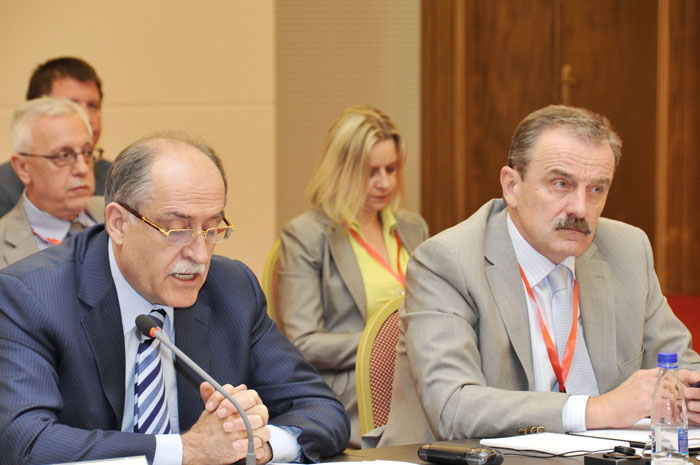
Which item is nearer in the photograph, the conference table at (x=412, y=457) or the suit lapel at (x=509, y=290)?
the conference table at (x=412, y=457)

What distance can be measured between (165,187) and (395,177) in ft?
7.41

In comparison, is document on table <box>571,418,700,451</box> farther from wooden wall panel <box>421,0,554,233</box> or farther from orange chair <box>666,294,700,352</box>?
wooden wall panel <box>421,0,554,233</box>

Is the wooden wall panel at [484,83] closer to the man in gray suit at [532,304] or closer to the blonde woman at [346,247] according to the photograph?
the blonde woman at [346,247]

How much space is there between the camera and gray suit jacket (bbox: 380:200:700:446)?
2.31 metres

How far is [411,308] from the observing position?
8.47ft

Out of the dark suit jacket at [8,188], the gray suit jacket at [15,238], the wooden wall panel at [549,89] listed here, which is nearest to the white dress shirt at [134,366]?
the gray suit jacket at [15,238]

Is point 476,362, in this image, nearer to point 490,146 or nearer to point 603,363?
point 603,363

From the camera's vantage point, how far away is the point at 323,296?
401cm

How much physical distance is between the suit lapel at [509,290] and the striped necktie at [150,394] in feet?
3.05

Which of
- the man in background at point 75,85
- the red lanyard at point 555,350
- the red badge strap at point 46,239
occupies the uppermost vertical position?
the man in background at point 75,85

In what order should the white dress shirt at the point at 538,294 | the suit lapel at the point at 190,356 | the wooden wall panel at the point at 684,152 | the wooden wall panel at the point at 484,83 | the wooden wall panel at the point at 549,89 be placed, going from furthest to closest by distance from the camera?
the wooden wall panel at the point at 484,83
the wooden wall panel at the point at 549,89
the wooden wall panel at the point at 684,152
the white dress shirt at the point at 538,294
the suit lapel at the point at 190,356

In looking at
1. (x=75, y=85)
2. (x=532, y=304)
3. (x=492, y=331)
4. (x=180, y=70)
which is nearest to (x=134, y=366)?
(x=492, y=331)

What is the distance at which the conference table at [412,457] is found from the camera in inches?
75.4

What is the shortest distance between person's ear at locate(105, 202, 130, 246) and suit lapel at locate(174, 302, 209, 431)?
0.24m
